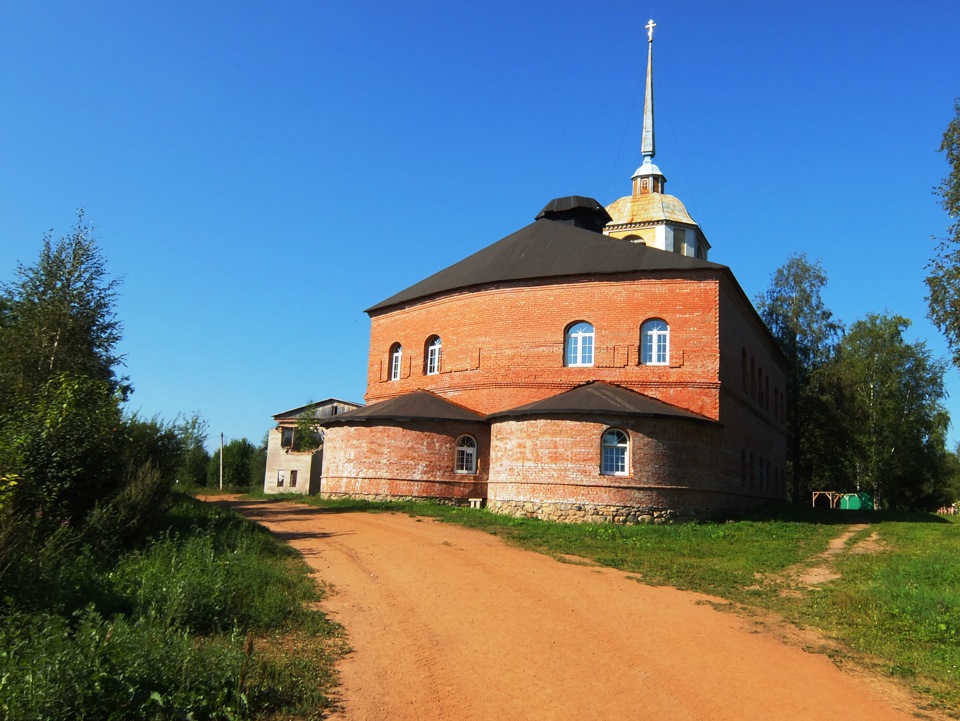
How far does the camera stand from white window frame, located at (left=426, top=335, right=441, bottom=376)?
28609 mm

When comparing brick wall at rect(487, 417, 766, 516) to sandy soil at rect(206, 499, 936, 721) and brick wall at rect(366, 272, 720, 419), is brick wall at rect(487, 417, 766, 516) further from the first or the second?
sandy soil at rect(206, 499, 936, 721)

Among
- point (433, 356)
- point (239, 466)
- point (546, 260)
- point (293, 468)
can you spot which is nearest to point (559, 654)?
point (546, 260)

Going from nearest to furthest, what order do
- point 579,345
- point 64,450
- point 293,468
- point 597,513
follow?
point 64,450, point 597,513, point 579,345, point 293,468

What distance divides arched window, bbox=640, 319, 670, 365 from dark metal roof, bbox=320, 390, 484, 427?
237 inches

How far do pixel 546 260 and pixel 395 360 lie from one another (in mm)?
8427

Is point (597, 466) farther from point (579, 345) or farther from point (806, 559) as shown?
point (806, 559)

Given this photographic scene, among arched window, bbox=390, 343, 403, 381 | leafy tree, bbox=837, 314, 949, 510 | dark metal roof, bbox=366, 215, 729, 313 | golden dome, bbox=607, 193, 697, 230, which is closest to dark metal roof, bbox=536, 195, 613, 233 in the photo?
dark metal roof, bbox=366, 215, 729, 313

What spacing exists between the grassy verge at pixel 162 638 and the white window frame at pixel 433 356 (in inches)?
701

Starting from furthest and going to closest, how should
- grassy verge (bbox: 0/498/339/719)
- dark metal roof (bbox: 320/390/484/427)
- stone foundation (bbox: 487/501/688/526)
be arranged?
dark metal roof (bbox: 320/390/484/427) → stone foundation (bbox: 487/501/688/526) → grassy verge (bbox: 0/498/339/719)

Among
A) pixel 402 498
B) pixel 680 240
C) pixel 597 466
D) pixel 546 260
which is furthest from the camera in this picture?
pixel 680 240

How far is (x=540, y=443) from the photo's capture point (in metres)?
21.4

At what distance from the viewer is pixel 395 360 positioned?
3119 cm

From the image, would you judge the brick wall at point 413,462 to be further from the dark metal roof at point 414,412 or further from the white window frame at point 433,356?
the white window frame at point 433,356

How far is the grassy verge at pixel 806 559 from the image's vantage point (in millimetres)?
9141
